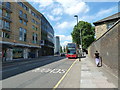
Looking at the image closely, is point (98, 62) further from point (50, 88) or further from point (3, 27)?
point (3, 27)

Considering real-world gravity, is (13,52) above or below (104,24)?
below

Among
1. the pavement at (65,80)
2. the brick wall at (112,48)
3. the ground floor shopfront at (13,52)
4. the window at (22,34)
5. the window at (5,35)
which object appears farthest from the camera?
the window at (22,34)

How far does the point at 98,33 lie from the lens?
26.8 meters

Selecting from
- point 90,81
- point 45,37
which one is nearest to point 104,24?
point 90,81

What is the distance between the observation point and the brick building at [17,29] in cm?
2930

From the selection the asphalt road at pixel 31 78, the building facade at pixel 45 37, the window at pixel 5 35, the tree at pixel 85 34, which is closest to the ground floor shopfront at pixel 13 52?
the window at pixel 5 35

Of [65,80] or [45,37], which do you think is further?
[45,37]

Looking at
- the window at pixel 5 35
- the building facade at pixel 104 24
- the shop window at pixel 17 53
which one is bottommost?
the shop window at pixel 17 53

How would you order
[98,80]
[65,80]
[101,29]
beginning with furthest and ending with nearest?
[101,29] → [65,80] → [98,80]

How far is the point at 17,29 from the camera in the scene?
3466 cm

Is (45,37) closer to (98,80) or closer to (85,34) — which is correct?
(85,34)

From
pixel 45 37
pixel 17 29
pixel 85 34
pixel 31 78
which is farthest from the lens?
pixel 45 37

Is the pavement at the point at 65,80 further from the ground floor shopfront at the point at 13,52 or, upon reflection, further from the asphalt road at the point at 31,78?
the ground floor shopfront at the point at 13,52

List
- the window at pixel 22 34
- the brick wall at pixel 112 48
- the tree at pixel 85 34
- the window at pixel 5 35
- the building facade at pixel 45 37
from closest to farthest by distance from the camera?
the brick wall at pixel 112 48, the window at pixel 5 35, the window at pixel 22 34, the tree at pixel 85 34, the building facade at pixel 45 37
